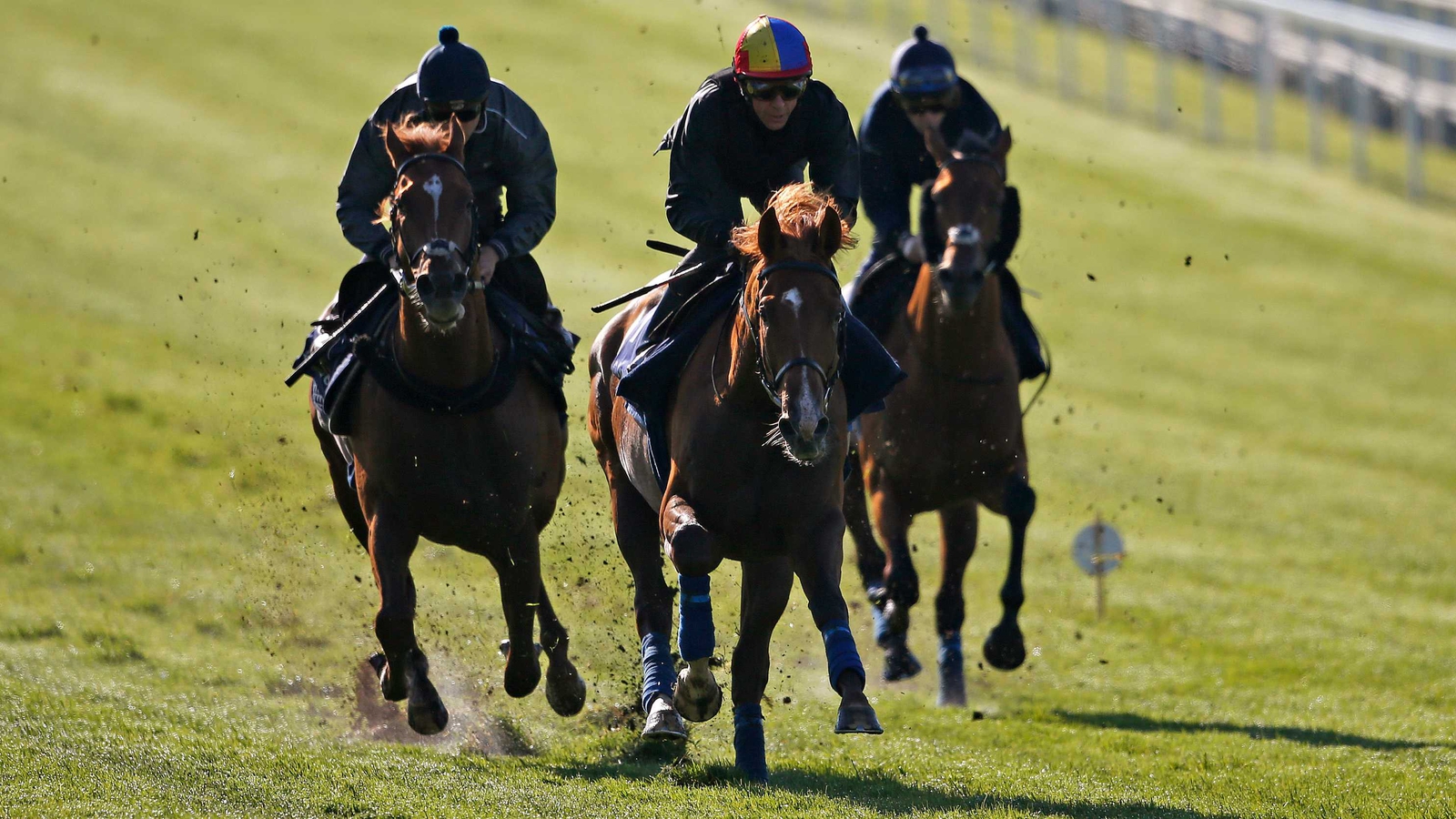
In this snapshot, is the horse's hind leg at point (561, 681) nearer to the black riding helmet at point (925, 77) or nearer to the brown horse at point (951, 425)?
the brown horse at point (951, 425)

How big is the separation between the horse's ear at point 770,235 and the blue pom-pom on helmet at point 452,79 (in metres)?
1.84

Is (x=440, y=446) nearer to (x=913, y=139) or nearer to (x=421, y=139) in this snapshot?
(x=421, y=139)

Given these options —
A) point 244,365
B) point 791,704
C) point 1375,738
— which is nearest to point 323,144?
point 244,365

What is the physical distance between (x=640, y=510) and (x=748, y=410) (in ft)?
3.84

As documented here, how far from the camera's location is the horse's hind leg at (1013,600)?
8.81 metres

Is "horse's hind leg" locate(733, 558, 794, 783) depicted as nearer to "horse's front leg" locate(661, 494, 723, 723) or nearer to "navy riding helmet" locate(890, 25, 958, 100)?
"horse's front leg" locate(661, 494, 723, 723)

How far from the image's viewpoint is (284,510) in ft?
39.1

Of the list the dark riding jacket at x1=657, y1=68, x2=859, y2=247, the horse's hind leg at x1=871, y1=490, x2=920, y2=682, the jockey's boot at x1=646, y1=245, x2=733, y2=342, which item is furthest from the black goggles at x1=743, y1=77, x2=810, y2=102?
the horse's hind leg at x1=871, y1=490, x2=920, y2=682

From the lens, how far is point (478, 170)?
24.8ft

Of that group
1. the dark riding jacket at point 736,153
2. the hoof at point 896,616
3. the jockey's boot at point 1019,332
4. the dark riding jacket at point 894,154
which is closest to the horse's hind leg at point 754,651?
the dark riding jacket at point 736,153

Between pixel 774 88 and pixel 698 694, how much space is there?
2.28 m

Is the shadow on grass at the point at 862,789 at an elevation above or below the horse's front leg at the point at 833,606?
below

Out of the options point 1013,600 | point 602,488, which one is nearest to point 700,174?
point 1013,600

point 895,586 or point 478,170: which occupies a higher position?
point 478,170
